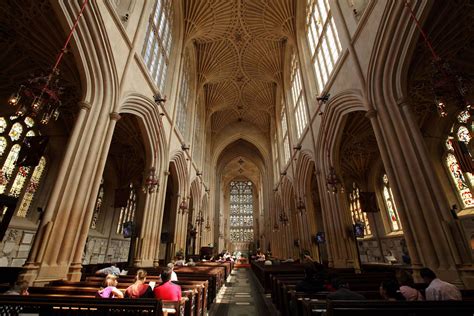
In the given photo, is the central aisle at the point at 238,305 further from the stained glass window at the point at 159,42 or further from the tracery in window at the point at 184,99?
the tracery in window at the point at 184,99

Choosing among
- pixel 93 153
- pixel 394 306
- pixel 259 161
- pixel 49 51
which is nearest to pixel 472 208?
pixel 394 306

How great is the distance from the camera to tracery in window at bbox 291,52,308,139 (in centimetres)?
1402

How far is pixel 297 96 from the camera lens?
49.8 ft

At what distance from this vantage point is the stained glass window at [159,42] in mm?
9867

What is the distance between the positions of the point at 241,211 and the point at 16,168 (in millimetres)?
31720

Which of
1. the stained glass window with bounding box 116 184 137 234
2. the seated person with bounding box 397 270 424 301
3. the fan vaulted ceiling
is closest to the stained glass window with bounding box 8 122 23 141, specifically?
the stained glass window with bounding box 116 184 137 234

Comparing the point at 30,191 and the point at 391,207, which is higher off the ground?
the point at 391,207

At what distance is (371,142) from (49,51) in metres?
15.3

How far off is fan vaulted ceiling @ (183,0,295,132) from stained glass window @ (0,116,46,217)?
32.6 ft

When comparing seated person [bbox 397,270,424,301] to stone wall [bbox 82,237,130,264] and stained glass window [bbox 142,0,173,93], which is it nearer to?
stained glass window [bbox 142,0,173,93]

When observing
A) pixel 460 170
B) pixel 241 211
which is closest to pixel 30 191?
pixel 460 170

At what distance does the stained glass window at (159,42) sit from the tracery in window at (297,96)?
25.3ft

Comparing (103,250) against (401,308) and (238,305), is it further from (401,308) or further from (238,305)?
(401,308)

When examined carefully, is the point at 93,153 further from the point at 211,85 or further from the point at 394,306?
the point at 211,85
